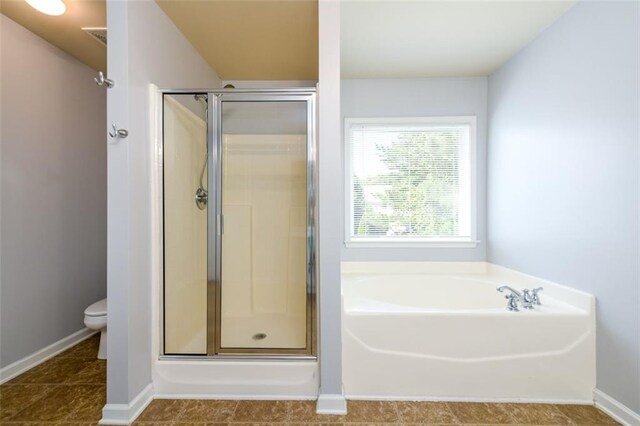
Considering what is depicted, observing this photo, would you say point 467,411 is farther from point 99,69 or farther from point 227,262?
point 99,69

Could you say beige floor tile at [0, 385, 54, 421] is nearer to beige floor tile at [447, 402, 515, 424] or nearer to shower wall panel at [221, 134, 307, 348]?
shower wall panel at [221, 134, 307, 348]

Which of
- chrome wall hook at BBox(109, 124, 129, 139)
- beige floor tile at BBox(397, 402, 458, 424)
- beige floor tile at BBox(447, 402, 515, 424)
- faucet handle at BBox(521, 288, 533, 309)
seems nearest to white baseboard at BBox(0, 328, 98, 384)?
chrome wall hook at BBox(109, 124, 129, 139)

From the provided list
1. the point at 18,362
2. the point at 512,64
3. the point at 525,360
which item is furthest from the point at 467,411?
the point at 18,362

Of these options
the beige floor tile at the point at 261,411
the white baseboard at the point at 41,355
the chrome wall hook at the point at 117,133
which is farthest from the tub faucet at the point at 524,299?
the white baseboard at the point at 41,355

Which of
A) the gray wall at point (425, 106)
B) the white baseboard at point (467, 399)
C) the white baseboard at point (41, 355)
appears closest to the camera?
the white baseboard at point (467, 399)

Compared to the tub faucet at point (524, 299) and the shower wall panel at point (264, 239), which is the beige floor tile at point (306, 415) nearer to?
the shower wall panel at point (264, 239)

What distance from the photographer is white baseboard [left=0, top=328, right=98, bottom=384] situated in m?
1.95

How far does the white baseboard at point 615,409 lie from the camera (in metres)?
1.49

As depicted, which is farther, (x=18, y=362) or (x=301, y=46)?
(x=301, y=46)

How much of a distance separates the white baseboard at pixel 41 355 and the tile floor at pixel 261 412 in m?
0.17

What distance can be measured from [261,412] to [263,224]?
4.06ft

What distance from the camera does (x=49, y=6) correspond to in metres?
1.80

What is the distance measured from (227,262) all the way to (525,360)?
1.94m

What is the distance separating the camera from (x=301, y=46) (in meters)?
2.37
